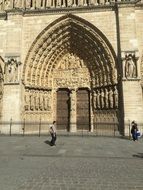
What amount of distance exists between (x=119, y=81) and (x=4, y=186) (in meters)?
11.5

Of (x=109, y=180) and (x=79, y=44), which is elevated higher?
(x=79, y=44)

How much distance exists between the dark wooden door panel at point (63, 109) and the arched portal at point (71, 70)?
0.93 ft

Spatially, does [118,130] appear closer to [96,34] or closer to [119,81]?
[119,81]

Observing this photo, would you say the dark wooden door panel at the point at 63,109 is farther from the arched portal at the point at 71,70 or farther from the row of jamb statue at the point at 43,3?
the row of jamb statue at the point at 43,3

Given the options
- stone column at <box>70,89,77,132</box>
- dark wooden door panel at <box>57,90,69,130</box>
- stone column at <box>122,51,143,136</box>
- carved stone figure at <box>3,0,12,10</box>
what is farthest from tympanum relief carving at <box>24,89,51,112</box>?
carved stone figure at <box>3,0,12,10</box>

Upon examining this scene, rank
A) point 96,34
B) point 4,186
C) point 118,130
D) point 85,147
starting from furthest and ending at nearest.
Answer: point 96,34 → point 118,130 → point 85,147 → point 4,186

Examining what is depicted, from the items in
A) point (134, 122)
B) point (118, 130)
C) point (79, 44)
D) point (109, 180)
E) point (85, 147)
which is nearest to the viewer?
point (109, 180)

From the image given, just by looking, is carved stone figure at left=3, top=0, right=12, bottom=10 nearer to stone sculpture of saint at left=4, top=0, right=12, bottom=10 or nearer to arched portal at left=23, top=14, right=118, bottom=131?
stone sculpture of saint at left=4, top=0, right=12, bottom=10

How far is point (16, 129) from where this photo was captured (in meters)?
15.2

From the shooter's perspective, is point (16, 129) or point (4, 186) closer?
point (4, 186)

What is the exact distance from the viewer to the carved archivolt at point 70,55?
53.0 feet

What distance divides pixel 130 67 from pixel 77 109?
4.48 meters

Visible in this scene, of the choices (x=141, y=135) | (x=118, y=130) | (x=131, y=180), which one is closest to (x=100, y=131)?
(x=118, y=130)

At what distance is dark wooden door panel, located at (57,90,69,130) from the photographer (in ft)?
56.2
